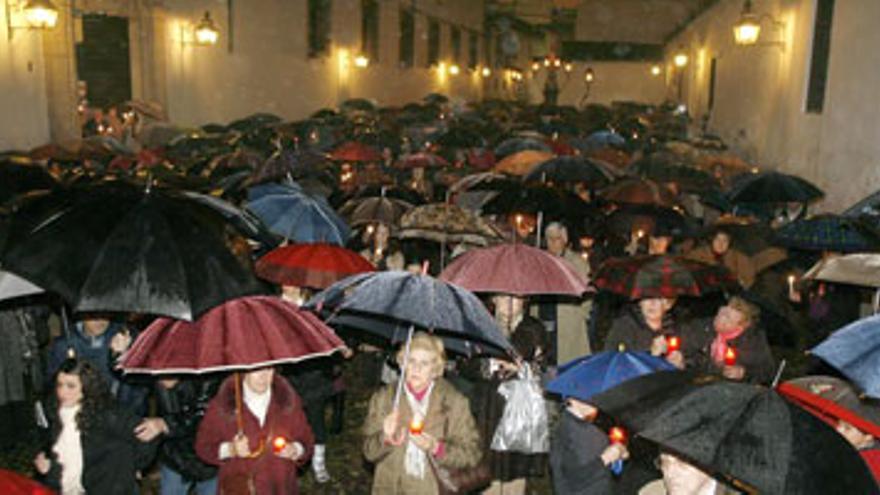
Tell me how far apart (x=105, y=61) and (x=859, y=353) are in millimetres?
19241

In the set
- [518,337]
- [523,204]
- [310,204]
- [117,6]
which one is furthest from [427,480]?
[117,6]

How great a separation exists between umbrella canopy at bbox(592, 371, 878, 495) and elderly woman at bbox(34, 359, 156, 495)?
3.18 metres

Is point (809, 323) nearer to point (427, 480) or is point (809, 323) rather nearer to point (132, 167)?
point (427, 480)

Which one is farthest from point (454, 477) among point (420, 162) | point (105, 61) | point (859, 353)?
point (105, 61)

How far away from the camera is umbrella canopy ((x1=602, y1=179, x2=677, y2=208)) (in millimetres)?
10466

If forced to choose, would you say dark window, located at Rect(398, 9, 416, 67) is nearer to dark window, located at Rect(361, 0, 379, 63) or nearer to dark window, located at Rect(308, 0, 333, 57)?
dark window, located at Rect(361, 0, 379, 63)

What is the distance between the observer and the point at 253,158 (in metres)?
11.9

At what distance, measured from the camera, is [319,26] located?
31156mm

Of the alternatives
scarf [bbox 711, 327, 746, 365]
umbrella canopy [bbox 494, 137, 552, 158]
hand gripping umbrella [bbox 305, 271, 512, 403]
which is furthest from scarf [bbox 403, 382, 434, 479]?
umbrella canopy [bbox 494, 137, 552, 158]

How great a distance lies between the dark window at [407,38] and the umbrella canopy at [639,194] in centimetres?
3159

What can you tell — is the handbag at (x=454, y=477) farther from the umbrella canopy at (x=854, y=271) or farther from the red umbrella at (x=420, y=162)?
the red umbrella at (x=420, y=162)

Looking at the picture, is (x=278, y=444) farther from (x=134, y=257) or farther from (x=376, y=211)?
(x=376, y=211)

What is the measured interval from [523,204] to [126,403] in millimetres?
4949

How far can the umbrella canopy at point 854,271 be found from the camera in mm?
6184
